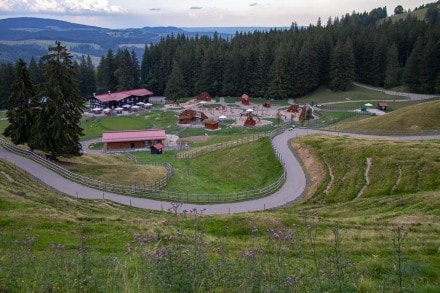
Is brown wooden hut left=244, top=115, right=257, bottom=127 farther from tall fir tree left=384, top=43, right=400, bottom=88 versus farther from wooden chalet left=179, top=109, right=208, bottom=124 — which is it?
tall fir tree left=384, top=43, right=400, bottom=88

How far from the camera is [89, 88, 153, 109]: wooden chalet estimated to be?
121312mm

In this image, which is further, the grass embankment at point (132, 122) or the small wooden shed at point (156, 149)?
the grass embankment at point (132, 122)

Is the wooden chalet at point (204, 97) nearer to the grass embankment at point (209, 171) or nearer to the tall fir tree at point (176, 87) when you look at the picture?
the tall fir tree at point (176, 87)

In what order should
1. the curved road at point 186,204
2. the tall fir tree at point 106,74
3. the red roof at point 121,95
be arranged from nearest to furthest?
the curved road at point 186,204 → the red roof at point 121,95 → the tall fir tree at point 106,74

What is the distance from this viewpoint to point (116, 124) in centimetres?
9825

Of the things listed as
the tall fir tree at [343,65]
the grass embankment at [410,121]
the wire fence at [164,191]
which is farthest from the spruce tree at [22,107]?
the tall fir tree at [343,65]

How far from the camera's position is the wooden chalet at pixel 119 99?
121312mm

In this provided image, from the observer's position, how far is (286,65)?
4441 inches

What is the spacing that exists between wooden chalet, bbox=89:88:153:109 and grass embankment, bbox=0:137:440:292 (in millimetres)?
88295

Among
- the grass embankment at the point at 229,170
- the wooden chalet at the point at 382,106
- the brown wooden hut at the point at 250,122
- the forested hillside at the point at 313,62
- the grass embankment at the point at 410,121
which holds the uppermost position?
the forested hillside at the point at 313,62

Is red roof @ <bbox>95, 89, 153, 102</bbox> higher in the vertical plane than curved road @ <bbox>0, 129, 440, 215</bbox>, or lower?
lower

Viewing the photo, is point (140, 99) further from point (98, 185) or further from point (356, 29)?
point (98, 185)

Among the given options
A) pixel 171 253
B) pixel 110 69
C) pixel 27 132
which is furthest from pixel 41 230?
pixel 110 69

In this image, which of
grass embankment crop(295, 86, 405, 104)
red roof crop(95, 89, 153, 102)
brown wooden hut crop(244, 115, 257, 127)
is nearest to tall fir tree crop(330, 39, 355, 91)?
grass embankment crop(295, 86, 405, 104)
